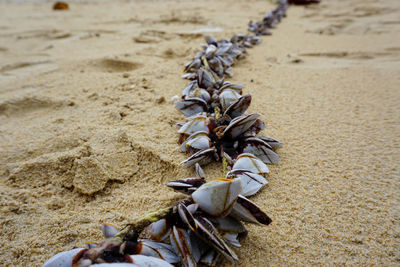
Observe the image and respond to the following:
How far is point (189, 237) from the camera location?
0.66m

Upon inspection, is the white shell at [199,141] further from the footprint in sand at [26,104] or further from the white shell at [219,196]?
the footprint in sand at [26,104]

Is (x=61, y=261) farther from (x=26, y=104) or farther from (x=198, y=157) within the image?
(x=26, y=104)

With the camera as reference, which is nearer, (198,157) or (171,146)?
(198,157)

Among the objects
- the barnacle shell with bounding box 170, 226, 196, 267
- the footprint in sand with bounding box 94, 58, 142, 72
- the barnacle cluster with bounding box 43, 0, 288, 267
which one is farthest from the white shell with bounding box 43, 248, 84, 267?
the footprint in sand with bounding box 94, 58, 142, 72

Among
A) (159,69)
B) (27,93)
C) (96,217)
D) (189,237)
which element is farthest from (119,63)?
(189,237)

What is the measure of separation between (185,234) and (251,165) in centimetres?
40

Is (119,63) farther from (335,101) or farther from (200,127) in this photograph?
(335,101)

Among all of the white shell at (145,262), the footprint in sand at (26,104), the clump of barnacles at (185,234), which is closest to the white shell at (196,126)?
the clump of barnacles at (185,234)

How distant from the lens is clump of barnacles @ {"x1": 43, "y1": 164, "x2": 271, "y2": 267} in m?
0.57

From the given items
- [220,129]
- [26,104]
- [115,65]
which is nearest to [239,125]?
[220,129]

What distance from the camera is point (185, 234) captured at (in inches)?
25.7

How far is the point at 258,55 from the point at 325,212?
2.08 metres

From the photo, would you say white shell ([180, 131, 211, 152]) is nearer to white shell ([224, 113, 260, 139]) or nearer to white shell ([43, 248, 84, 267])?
white shell ([224, 113, 260, 139])

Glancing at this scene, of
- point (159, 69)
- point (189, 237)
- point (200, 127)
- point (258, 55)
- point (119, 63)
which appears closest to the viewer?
point (189, 237)
